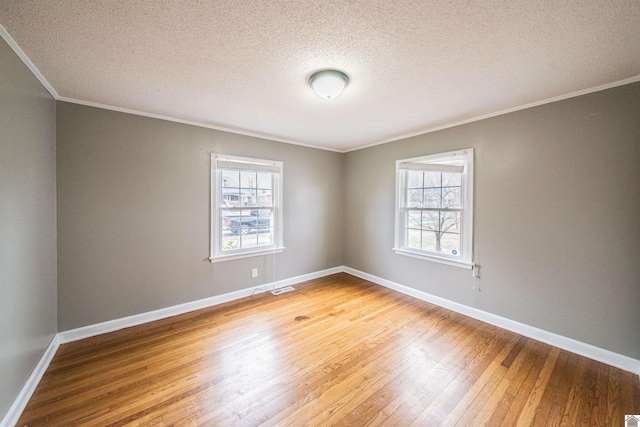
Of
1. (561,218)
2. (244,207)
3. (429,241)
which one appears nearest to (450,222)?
(429,241)

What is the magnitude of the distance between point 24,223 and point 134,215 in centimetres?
101

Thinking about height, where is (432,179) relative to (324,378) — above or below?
above

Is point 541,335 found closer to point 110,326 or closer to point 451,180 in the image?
point 451,180

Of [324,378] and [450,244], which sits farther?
[450,244]

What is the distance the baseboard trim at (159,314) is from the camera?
2.50 metres

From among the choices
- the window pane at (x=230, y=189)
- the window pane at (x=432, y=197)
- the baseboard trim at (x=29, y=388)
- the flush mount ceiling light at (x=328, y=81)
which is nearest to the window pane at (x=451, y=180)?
the window pane at (x=432, y=197)

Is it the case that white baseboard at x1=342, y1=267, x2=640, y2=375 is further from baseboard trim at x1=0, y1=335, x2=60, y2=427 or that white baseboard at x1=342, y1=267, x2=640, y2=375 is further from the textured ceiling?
baseboard trim at x1=0, y1=335, x2=60, y2=427

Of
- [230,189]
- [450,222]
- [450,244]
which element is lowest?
[450,244]

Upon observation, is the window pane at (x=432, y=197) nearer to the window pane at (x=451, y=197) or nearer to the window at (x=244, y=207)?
the window pane at (x=451, y=197)

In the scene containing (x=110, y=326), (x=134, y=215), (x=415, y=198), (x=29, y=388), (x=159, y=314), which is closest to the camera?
(x=29, y=388)


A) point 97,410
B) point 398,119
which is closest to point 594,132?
point 398,119

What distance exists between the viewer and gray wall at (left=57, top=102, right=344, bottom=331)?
246cm

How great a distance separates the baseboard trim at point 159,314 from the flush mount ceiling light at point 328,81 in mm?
2887

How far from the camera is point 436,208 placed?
3393 mm
